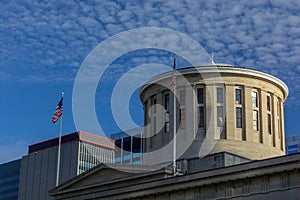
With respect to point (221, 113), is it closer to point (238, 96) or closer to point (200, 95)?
point (238, 96)

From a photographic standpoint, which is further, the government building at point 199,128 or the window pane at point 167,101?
the window pane at point 167,101

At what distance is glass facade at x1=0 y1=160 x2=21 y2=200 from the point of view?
142m

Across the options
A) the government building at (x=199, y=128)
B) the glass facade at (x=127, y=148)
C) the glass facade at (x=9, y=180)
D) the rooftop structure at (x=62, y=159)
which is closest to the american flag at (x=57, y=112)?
the government building at (x=199, y=128)

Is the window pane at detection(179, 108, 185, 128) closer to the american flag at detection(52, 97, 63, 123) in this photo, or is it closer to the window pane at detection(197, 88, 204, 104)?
the window pane at detection(197, 88, 204, 104)

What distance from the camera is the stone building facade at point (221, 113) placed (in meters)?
44.2

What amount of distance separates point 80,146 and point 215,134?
7818 centimetres

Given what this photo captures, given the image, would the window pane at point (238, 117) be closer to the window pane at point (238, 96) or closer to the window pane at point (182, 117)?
the window pane at point (238, 96)

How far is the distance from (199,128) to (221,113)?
6.83ft

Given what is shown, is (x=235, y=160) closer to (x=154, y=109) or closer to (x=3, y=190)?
(x=154, y=109)

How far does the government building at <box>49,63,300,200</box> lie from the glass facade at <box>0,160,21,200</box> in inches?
3873

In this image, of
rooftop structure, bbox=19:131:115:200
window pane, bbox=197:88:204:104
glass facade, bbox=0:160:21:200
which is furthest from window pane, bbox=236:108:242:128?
glass facade, bbox=0:160:21:200

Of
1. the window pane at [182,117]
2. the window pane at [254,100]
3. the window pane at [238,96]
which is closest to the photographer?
the window pane at [238,96]

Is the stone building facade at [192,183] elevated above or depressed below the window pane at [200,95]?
below

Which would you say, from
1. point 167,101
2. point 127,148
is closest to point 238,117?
point 167,101
